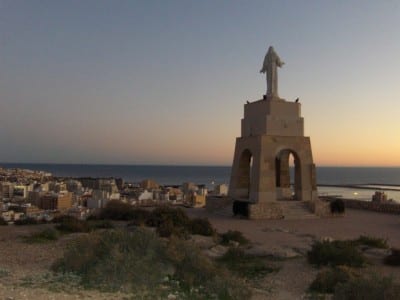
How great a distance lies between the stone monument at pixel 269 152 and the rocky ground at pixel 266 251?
4.77ft

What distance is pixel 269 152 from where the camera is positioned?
66.8 feet

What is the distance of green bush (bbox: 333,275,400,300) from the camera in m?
6.50

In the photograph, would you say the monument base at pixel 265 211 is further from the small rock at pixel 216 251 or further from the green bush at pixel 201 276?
the green bush at pixel 201 276

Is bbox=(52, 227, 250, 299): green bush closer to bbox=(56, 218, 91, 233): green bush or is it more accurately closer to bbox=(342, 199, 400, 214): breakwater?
bbox=(56, 218, 91, 233): green bush

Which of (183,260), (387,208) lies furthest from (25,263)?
(387,208)

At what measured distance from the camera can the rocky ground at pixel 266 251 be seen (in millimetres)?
7320

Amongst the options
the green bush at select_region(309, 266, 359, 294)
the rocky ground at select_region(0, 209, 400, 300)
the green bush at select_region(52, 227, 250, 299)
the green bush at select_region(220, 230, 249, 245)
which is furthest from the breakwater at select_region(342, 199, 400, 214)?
the green bush at select_region(52, 227, 250, 299)

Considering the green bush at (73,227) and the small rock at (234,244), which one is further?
the green bush at (73,227)

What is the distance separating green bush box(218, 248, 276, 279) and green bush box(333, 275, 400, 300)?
2.56 meters

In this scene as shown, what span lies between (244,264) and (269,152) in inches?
418

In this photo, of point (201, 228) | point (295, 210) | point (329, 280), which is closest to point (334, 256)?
point (329, 280)

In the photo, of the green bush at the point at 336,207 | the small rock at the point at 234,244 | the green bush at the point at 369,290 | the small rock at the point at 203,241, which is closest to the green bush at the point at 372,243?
the small rock at the point at 234,244

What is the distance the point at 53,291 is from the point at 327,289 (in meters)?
4.41

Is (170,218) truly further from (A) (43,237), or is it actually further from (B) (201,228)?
(A) (43,237)
